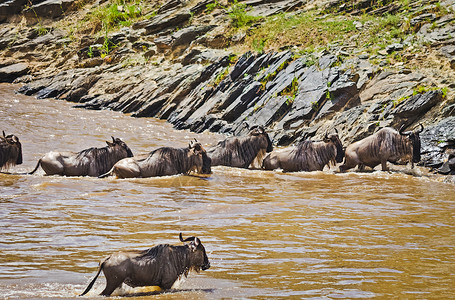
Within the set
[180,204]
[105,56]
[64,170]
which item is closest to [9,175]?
[64,170]

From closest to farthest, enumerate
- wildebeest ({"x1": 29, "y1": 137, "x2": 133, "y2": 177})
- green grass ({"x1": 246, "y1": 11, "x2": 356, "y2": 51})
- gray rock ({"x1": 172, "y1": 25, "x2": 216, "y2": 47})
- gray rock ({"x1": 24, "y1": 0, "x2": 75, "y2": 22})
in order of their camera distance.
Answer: wildebeest ({"x1": 29, "y1": 137, "x2": 133, "y2": 177}) → green grass ({"x1": 246, "y1": 11, "x2": 356, "y2": 51}) → gray rock ({"x1": 172, "y1": 25, "x2": 216, "y2": 47}) → gray rock ({"x1": 24, "y1": 0, "x2": 75, "y2": 22})

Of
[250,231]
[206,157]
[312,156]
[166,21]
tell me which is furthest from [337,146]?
[166,21]

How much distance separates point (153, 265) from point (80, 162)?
25.2 feet

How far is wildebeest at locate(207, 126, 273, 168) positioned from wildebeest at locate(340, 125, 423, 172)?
7.16 ft

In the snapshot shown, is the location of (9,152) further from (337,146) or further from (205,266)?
(205,266)

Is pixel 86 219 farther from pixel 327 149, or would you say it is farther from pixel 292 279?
pixel 327 149

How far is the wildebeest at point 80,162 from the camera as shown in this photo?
12.7 metres

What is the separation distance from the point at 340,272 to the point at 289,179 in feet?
22.6

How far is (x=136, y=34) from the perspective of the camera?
95.8 ft

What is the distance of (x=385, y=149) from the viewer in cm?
1318

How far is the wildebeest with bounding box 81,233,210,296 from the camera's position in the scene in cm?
540

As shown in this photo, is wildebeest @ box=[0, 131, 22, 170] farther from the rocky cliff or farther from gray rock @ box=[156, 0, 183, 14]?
gray rock @ box=[156, 0, 183, 14]

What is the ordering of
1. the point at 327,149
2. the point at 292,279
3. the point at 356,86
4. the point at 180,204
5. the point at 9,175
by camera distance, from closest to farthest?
1. the point at 292,279
2. the point at 180,204
3. the point at 9,175
4. the point at 327,149
5. the point at 356,86

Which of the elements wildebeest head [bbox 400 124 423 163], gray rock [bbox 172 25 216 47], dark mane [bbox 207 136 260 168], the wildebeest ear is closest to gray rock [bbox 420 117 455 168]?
A: wildebeest head [bbox 400 124 423 163]
